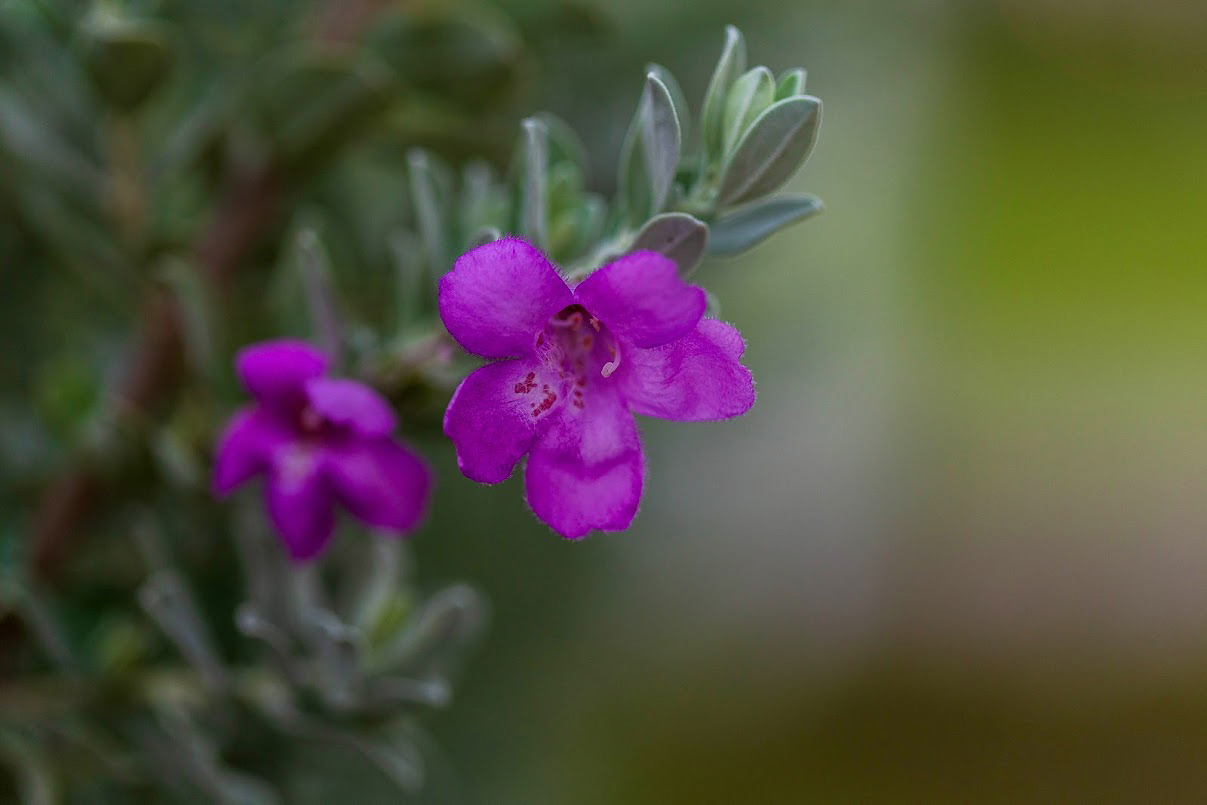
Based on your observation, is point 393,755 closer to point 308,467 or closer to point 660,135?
point 308,467

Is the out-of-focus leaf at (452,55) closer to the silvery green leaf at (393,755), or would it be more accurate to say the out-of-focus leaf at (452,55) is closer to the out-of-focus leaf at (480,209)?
the out-of-focus leaf at (480,209)

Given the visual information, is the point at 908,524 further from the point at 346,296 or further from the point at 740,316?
the point at 346,296

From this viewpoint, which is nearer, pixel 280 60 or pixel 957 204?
pixel 280 60

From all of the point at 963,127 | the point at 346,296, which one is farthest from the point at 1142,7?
the point at 346,296

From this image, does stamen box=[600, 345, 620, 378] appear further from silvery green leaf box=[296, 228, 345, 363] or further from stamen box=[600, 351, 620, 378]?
→ silvery green leaf box=[296, 228, 345, 363]

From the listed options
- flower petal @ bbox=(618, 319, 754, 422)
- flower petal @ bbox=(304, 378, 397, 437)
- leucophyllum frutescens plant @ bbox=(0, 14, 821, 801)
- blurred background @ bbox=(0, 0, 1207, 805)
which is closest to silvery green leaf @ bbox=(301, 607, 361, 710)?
leucophyllum frutescens plant @ bbox=(0, 14, 821, 801)

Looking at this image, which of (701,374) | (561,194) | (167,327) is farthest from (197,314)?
(701,374)

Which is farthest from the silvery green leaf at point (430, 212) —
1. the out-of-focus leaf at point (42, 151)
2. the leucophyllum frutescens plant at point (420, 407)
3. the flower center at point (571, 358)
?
the out-of-focus leaf at point (42, 151)
